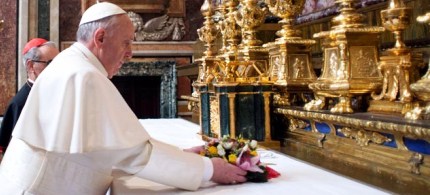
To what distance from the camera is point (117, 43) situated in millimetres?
2135

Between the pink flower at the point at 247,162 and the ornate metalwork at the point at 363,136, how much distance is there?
0.59 meters

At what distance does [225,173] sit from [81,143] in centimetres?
56

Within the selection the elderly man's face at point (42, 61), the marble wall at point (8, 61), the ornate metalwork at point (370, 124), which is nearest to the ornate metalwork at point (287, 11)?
the ornate metalwork at point (370, 124)

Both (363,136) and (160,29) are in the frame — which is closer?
(363,136)

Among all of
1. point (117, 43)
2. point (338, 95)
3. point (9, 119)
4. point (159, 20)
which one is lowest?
point (9, 119)

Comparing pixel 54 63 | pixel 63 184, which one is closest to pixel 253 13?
pixel 54 63

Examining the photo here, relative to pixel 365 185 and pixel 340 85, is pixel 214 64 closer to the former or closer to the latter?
pixel 340 85

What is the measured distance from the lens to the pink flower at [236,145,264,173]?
2000 mm

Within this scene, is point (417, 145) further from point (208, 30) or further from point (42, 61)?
point (208, 30)

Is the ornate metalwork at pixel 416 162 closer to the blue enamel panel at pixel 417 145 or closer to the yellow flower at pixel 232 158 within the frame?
the blue enamel panel at pixel 417 145

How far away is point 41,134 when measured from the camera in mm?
1975

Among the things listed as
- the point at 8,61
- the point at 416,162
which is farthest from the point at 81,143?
the point at 8,61

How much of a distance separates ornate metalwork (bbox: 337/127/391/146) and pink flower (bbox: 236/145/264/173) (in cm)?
59

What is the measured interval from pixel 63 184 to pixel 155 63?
7224 millimetres
